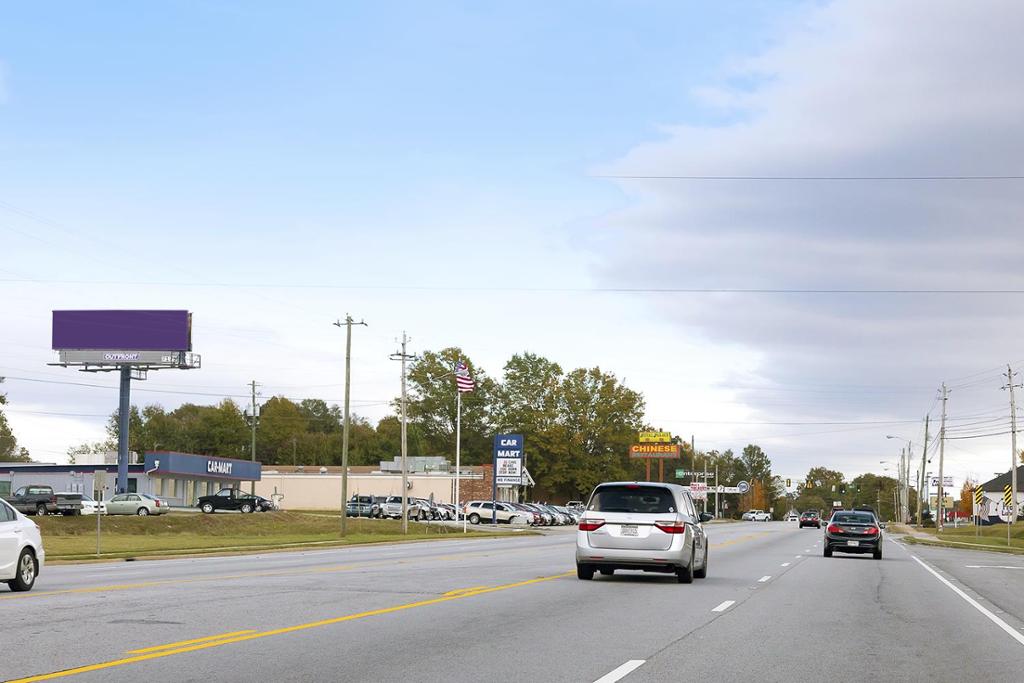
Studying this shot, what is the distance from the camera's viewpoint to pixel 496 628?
14430 millimetres

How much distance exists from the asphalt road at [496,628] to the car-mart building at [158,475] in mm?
73113

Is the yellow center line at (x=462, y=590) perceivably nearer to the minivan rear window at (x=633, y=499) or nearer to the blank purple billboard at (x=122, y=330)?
the minivan rear window at (x=633, y=499)

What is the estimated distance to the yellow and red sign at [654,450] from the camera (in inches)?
5374

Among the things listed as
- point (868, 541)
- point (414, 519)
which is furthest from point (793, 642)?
point (414, 519)

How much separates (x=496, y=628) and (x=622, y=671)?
3.79 m

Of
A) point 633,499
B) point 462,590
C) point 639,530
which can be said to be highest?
point 633,499

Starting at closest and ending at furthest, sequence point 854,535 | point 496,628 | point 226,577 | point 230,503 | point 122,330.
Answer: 1. point 496,628
2. point 226,577
3. point 854,535
4. point 230,503
5. point 122,330

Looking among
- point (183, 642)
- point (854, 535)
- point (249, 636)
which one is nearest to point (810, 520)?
point (854, 535)

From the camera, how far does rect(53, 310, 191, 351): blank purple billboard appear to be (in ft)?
279

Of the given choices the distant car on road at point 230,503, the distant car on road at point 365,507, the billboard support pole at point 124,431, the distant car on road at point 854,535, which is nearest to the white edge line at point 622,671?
the distant car on road at point 854,535

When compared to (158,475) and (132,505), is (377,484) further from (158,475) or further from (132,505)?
(132,505)

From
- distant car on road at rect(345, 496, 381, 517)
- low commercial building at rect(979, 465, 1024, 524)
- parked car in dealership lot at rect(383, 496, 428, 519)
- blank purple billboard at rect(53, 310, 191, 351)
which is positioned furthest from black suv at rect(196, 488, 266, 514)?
low commercial building at rect(979, 465, 1024, 524)

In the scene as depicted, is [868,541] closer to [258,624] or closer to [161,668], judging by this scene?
[258,624]

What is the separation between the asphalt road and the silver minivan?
17.6 inches
